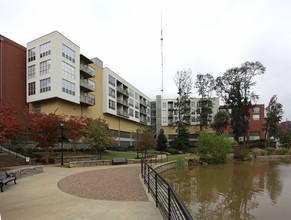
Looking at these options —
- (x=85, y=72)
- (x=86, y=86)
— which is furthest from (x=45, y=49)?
(x=86, y=86)

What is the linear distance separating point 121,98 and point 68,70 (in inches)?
771

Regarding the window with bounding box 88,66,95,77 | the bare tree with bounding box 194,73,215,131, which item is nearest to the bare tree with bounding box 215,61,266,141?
the bare tree with bounding box 194,73,215,131

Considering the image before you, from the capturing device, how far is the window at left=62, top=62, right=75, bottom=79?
1186 inches

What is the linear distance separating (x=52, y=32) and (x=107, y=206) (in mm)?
29890

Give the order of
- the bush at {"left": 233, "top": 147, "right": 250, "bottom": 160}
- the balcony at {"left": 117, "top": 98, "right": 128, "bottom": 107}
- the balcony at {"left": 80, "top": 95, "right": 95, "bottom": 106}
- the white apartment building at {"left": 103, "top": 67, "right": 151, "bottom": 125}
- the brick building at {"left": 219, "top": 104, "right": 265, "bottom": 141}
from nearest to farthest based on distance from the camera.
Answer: the bush at {"left": 233, "top": 147, "right": 250, "bottom": 160}, the balcony at {"left": 80, "top": 95, "right": 95, "bottom": 106}, the white apartment building at {"left": 103, "top": 67, "right": 151, "bottom": 125}, the balcony at {"left": 117, "top": 98, "right": 128, "bottom": 107}, the brick building at {"left": 219, "top": 104, "right": 265, "bottom": 141}

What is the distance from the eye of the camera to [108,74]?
4306 cm

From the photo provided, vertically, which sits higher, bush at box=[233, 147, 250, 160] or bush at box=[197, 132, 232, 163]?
bush at box=[197, 132, 232, 163]

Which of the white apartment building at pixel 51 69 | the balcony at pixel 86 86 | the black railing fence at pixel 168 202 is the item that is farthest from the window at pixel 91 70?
the black railing fence at pixel 168 202

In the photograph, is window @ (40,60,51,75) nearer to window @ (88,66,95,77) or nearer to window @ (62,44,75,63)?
window @ (62,44,75,63)

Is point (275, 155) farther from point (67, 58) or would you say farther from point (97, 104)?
point (67, 58)

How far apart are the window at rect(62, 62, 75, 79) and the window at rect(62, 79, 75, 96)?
1.18 metres

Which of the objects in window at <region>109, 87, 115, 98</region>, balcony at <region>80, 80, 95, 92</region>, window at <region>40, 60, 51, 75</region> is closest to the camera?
window at <region>40, 60, 51, 75</region>

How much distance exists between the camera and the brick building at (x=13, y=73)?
2702 centimetres

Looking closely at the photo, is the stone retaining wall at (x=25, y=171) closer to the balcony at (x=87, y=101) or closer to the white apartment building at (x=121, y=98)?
the balcony at (x=87, y=101)
